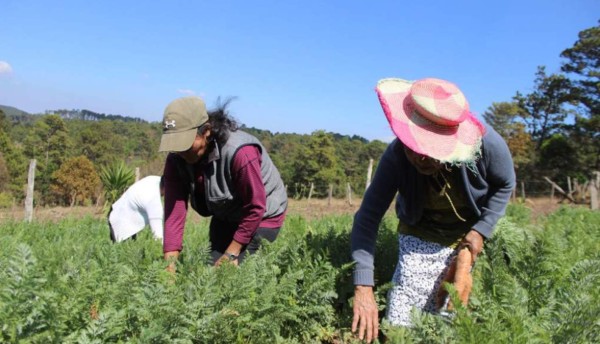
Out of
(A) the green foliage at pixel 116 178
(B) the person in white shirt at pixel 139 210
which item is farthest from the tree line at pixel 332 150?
(B) the person in white shirt at pixel 139 210

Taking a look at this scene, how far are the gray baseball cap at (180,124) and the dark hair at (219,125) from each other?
0.06 m

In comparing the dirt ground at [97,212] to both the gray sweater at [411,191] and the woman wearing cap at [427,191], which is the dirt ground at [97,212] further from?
the gray sweater at [411,191]

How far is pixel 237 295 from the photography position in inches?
87.3

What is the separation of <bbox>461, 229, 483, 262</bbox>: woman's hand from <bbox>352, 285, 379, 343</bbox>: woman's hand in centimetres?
53

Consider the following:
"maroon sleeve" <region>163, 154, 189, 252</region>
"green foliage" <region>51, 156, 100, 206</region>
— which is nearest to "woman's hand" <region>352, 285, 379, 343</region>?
"maroon sleeve" <region>163, 154, 189, 252</region>

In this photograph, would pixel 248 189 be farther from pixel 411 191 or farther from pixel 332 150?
pixel 332 150

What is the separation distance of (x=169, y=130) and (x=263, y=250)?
92 centimetres

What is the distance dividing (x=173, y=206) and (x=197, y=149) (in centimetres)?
57

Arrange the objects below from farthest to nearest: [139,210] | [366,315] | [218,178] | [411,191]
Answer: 1. [139,210]
2. [218,178]
3. [411,191]
4. [366,315]

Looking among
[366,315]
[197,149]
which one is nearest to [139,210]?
[197,149]

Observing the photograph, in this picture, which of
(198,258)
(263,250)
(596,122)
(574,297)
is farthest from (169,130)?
(596,122)

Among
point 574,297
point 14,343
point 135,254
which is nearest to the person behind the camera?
point 14,343

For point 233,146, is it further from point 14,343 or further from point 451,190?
point 14,343

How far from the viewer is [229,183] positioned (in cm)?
294
